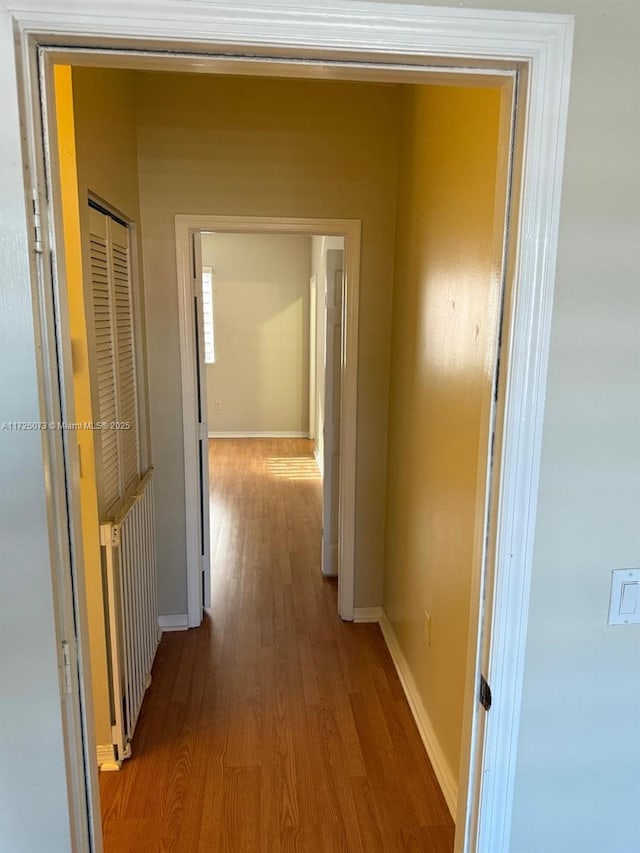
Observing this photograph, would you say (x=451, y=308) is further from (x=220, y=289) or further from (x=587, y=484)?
(x=220, y=289)

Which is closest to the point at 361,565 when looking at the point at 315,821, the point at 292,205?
the point at 315,821

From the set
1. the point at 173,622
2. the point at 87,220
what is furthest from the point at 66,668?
the point at 173,622

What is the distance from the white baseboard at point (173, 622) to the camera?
3082 mm

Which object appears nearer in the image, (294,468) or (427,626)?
(427,626)

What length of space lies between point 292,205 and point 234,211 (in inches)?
11.3

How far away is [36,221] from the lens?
863 mm

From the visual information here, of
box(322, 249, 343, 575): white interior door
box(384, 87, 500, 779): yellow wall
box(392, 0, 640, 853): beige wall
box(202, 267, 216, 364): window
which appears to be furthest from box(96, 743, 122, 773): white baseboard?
box(202, 267, 216, 364): window

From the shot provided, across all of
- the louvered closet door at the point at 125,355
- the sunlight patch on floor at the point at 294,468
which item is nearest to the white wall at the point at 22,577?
the louvered closet door at the point at 125,355

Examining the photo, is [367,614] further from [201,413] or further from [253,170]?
[253,170]

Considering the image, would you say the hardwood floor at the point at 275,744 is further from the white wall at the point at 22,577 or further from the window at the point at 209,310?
the window at the point at 209,310

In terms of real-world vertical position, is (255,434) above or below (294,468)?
above

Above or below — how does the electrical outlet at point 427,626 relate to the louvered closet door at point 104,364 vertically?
below

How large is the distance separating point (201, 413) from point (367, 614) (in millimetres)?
1461

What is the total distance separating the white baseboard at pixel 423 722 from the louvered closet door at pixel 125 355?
4.98ft
